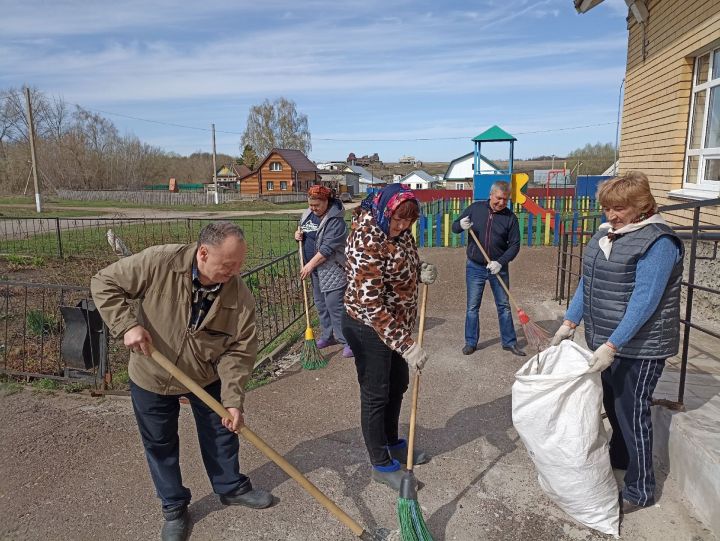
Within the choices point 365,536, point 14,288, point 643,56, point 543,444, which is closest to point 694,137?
point 643,56

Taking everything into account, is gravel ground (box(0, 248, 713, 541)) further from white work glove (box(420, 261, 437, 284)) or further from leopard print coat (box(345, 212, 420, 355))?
white work glove (box(420, 261, 437, 284))

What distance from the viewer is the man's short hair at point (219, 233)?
224cm

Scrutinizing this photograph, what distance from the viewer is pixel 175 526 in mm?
2562

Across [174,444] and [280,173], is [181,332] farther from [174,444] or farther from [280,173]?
[280,173]

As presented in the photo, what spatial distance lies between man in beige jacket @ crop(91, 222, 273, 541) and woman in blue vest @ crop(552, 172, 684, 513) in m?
1.72

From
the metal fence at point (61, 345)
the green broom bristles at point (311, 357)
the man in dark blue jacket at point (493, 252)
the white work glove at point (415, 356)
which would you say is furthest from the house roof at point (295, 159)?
the white work glove at point (415, 356)

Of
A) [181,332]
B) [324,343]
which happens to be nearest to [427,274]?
[181,332]

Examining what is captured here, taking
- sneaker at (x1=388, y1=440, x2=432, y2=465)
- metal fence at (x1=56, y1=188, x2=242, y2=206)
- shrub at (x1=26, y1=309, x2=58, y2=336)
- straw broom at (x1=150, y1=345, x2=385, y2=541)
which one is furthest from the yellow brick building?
metal fence at (x1=56, y1=188, x2=242, y2=206)

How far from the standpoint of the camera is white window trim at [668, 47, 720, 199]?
646 centimetres

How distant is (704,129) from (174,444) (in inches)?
292

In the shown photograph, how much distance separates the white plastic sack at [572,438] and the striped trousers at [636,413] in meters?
0.14

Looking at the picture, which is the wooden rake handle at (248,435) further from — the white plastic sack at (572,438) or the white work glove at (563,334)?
the white work glove at (563,334)

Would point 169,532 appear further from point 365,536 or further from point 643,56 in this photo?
point 643,56

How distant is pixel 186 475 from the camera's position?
10.1ft
